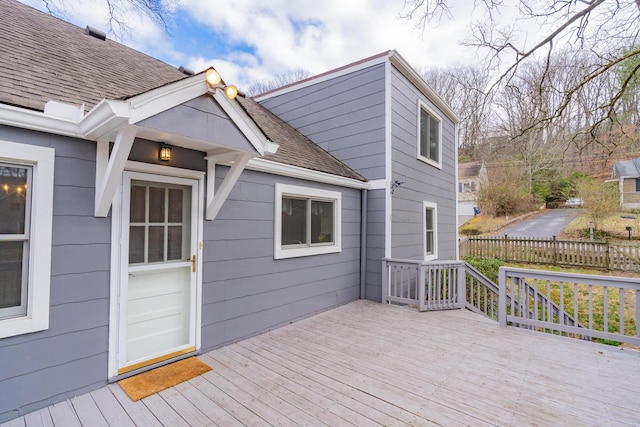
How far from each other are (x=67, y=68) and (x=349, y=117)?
4.27m

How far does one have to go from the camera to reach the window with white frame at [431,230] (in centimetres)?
695

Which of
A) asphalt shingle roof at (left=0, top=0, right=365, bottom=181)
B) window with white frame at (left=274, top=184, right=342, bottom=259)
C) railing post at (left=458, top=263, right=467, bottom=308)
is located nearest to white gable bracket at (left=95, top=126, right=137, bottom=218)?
asphalt shingle roof at (left=0, top=0, right=365, bottom=181)

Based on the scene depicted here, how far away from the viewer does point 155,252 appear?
2826 millimetres

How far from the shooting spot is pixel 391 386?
2.50 m

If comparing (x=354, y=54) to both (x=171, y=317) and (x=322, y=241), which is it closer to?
(x=322, y=241)

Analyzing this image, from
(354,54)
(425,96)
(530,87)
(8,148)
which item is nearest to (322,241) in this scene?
(8,148)

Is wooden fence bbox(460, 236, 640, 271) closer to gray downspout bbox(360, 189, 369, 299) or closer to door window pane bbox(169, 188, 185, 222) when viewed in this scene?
gray downspout bbox(360, 189, 369, 299)

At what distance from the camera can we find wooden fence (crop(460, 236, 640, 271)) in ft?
27.8

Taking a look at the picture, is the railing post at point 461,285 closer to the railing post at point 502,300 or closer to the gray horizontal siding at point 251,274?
the railing post at point 502,300

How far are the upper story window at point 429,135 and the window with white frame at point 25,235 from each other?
6121 mm

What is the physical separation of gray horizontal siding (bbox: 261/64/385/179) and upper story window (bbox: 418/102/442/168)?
4.85ft

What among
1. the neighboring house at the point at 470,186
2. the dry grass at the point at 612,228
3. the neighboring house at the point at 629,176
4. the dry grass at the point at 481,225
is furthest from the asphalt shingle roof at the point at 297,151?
the neighboring house at the point at 629,176

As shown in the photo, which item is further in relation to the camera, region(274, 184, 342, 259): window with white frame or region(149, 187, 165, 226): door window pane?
region(274, 184, 342, 259): window with white frame

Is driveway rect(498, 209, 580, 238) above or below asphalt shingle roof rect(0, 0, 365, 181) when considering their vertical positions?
below
